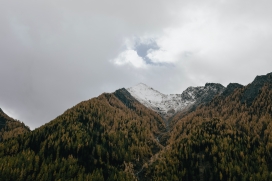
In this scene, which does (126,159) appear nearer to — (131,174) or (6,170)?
(131,174)

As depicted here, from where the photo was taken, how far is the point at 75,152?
151 m

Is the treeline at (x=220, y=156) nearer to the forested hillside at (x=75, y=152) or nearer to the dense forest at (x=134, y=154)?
the dense forest at (x=134, y=154)

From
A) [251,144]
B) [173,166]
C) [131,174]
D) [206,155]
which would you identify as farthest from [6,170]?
[251,144]

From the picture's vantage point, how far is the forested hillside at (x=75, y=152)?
413 feet

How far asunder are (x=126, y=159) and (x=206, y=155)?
176ft

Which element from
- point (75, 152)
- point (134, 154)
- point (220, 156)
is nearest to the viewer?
point (220, 156)

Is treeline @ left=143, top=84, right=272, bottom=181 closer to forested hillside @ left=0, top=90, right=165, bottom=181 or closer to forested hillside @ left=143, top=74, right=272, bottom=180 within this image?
forested hillside @ left=143, top=74, right=272, bottom=180

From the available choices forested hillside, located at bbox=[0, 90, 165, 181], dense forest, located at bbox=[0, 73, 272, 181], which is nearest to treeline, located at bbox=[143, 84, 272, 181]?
dense forest, located at bbox=[0, 73, 272, 181]

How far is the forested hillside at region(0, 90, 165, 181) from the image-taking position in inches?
4951

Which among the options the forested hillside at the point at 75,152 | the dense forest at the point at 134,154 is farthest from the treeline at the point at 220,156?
the forested hillside at the point at 75,152

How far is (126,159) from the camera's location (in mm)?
157375

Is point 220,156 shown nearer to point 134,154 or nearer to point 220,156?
point 220,156

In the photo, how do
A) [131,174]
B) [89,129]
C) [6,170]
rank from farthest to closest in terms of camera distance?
[89,129], [131,174], [6,170]

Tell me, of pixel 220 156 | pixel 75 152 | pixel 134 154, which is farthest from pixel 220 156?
pixel 75 152
